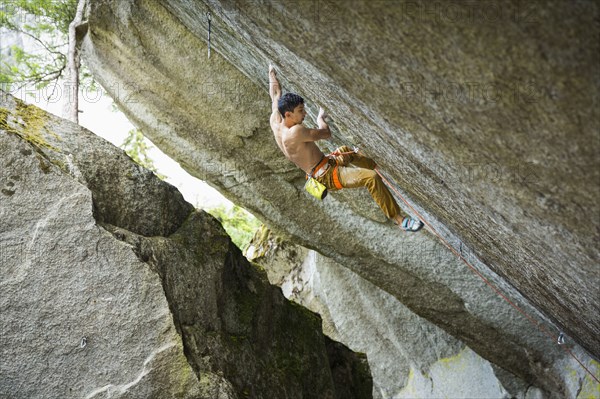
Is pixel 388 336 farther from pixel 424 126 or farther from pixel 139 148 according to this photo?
pixel 424 126

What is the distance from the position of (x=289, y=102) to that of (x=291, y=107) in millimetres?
57

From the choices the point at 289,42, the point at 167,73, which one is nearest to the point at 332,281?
the point at 167,73

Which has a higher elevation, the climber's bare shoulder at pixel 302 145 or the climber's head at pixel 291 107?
the climber's head at pixel 291 107

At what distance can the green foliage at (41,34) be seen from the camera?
416 inches

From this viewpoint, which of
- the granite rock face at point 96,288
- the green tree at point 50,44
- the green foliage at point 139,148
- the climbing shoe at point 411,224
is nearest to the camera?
the granite rock face at point 96,288

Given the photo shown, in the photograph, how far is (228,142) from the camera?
941 centimetres

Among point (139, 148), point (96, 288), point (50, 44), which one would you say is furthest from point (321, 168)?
point (139, 148)

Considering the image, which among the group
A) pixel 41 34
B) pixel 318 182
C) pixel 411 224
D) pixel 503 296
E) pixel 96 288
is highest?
pixel 411 224

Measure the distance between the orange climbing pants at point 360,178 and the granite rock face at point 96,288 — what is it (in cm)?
161

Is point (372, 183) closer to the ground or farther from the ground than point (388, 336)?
farther from the ground

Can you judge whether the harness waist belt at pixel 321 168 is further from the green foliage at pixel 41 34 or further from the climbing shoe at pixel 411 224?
the green foliage at pixel 41 34

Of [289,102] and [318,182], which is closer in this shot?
[289,102]

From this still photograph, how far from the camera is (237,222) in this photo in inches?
669

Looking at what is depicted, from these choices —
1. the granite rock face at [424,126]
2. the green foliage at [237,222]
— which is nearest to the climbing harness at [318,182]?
the granite rock face at [424,126]
